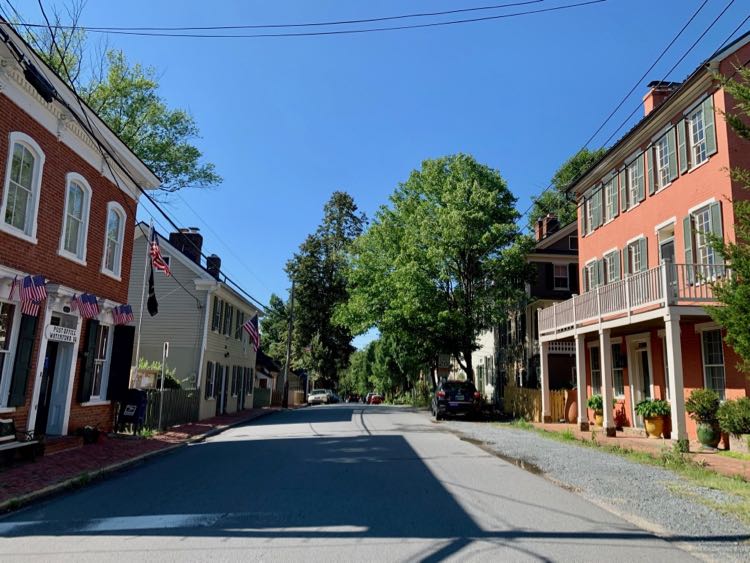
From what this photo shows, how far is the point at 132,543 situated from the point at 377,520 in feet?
8.19

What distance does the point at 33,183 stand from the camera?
11430 millimetres

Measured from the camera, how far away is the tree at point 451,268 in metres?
27.1

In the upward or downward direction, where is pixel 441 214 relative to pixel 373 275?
upward

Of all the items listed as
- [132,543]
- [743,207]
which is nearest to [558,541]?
[132,543]

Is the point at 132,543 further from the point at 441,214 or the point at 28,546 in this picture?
the point at 441,214

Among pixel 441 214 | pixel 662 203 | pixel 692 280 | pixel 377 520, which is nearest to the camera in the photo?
pixel 377 520

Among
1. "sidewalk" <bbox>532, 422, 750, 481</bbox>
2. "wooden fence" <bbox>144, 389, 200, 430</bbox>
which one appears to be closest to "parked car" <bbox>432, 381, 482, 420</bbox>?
"sidewalk" <bbox>532, 422, 750, 481</bbox>

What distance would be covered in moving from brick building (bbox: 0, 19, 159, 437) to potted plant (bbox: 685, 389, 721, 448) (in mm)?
13820

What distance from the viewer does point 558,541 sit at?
574 centimetres

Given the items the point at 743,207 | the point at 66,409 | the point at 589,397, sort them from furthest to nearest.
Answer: the point at 589,397, the point at 66,409, the point at 743,207

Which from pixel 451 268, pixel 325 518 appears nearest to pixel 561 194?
pixel 451 268

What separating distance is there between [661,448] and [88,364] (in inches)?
525

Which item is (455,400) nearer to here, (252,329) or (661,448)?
(252,329)

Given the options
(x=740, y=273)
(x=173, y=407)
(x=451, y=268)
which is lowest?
(x=173, y=407)
